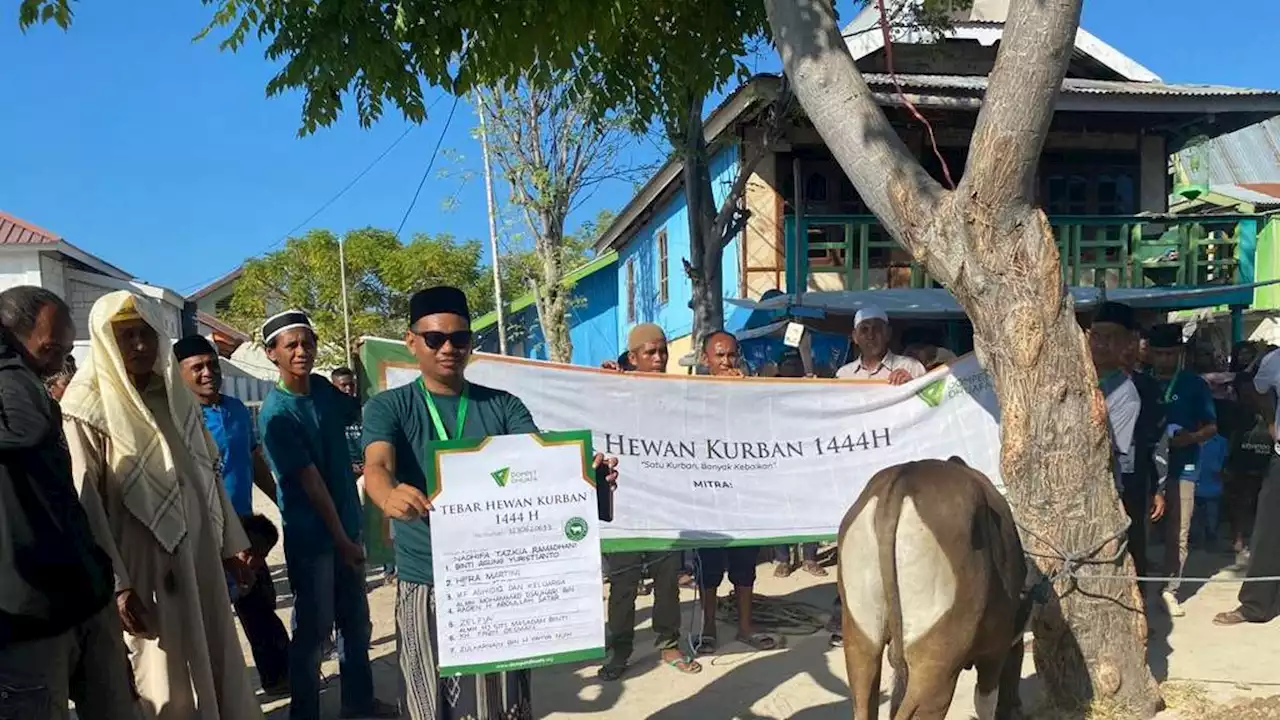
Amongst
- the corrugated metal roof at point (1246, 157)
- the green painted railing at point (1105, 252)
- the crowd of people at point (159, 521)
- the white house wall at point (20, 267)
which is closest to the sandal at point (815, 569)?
the crowd of people at point (159, 521)

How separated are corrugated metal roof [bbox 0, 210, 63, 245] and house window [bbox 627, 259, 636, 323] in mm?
11159

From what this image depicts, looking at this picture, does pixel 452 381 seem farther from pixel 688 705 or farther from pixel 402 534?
pixel 688 705

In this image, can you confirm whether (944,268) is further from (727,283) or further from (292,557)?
(727,283)

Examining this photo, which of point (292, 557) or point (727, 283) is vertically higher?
point (727, 283)

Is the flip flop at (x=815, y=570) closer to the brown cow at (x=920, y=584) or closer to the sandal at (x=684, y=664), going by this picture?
the sandal at (x=684, y=664)

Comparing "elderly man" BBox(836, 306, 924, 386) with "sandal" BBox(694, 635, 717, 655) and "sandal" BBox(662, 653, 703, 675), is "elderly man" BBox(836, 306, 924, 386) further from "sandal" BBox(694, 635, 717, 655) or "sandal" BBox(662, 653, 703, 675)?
"sandal" BBox(662, 653, 703, 675)

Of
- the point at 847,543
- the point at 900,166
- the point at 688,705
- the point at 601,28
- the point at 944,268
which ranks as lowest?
the point at 688,705

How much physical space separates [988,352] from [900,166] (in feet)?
3.22

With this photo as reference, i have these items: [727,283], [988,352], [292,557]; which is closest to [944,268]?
[988,352]

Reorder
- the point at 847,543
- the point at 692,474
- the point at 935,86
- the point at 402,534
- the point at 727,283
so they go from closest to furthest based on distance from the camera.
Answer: the point at 402,534
the point at 847,543
the point at 692,474
the point at 935,86
the point at 727,283

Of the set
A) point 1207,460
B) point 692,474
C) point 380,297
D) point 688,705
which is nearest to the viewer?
point 688,705

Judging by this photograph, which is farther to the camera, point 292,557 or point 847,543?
point 292,557

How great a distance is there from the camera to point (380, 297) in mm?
33125

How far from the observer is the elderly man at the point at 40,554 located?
2.63 meters
